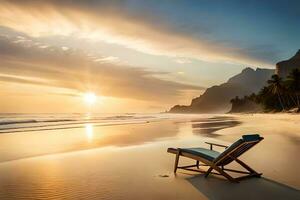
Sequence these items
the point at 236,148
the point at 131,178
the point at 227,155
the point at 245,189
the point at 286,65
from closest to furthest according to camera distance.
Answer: the point at 245,189 → the point at 236,148 → the point at 227,155 → the point at 131,178 → the point at 286,65

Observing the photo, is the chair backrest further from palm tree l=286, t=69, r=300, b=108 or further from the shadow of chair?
palm tree l=286, t=69, r=300, b=108

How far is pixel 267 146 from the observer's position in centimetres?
1373

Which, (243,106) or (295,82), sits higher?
(295,82)

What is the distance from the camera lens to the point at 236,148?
7309 millimetres

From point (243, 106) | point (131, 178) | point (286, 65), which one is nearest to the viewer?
point (131, 178)

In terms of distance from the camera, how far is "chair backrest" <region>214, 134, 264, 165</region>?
721 centimetres

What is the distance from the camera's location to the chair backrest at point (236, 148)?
7207 mm

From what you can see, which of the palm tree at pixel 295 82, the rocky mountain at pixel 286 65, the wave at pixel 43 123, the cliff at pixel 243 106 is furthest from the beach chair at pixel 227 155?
the cliff at pixel 243 106

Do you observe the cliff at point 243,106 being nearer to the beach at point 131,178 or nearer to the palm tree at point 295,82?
the palm tree at point 295,82

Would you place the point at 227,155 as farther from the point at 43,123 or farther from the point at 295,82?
the point at 295,82

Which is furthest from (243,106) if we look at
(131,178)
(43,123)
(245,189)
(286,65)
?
(245,189)

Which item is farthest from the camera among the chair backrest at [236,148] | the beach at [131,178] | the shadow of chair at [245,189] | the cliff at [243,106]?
the cliff at [243,106]

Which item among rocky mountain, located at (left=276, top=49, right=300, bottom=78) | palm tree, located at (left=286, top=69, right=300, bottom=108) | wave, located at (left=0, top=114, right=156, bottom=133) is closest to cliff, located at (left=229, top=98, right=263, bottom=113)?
rocky mountain, located at (left=276, top=49, right=300, bottom=78)

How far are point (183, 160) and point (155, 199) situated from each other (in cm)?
437
